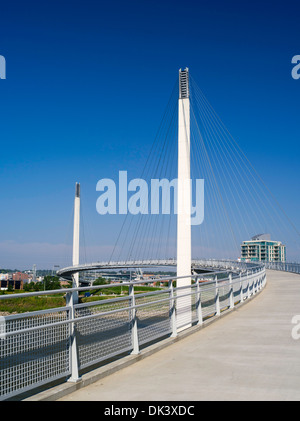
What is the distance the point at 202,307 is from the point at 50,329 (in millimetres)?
6320

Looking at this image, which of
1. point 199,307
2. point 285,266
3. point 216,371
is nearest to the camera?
point 216,371

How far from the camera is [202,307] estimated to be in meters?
11.1

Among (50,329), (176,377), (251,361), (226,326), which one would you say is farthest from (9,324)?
(226,326)

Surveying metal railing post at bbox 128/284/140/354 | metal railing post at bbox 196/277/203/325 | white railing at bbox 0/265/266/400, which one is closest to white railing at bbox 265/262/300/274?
metal railing post at bbox 196/277/203/325

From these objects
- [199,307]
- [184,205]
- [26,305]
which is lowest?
[26,305]

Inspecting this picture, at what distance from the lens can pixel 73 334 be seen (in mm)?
5672

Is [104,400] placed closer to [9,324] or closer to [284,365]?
[9,324]

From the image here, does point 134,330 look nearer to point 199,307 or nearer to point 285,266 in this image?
point 199,307

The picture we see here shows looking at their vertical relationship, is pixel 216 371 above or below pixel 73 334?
below

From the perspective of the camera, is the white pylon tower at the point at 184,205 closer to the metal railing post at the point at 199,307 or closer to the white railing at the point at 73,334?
the metal railing post at the point at 199,307

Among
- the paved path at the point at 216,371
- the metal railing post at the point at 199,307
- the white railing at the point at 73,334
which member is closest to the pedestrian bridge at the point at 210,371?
the paved path at the point at 216,371

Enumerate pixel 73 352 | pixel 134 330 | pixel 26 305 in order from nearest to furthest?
pixel 73 352, pixel 134 330, pixel 26 305

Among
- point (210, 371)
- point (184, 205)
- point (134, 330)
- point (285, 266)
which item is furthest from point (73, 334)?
point (285, 266)

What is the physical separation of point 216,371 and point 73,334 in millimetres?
1986
